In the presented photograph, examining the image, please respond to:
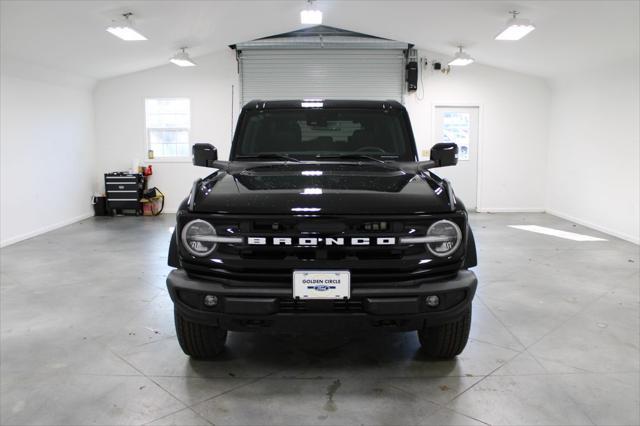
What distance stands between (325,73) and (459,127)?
9.77 feet

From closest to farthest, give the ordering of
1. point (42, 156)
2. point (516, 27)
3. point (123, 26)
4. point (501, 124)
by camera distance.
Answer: point (123, 26) < point (516, 27) < point (42, 156) < point (501, 124)

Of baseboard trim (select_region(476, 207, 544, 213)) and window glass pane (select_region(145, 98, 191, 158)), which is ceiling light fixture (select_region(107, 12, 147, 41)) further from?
baseboard trim (select_region(476, 207, 544, 213))

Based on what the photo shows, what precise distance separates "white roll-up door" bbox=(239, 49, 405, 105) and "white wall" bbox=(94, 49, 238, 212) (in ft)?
1.51

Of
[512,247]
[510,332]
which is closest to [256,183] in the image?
[510,332]

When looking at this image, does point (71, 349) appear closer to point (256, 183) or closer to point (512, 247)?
point (256, 183)

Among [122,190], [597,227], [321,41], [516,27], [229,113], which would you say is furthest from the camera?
[229,113]

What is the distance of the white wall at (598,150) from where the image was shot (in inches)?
276

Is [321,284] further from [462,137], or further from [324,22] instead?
[462,137]

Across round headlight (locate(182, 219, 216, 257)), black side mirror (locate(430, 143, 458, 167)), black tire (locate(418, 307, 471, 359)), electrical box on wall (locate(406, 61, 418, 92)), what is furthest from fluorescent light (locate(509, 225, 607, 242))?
round headlight (locate(182, 219, 216, 257))

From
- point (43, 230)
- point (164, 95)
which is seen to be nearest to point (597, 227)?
point (164, 95)

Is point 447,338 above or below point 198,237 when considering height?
below

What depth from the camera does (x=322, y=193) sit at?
7.81 ft

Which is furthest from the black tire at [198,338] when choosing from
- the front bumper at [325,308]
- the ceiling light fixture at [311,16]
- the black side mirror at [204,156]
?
the ceiling light fixture at [311,16]

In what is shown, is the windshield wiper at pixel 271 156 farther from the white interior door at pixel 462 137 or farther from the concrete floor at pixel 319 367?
the white interior door at pixel 462 137
